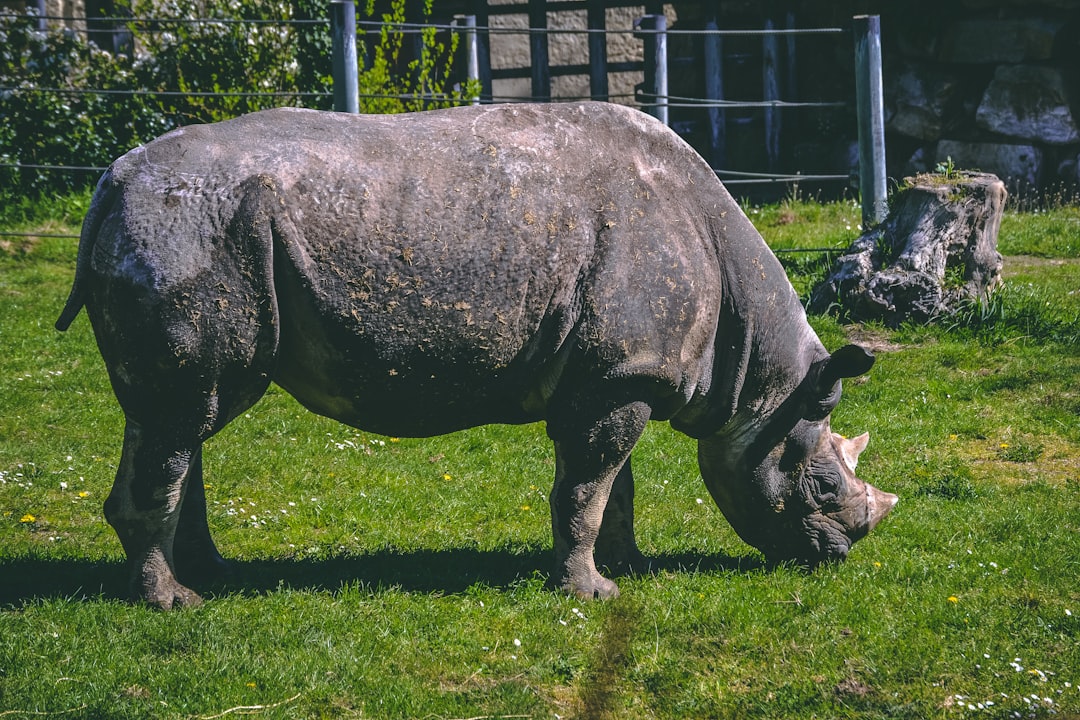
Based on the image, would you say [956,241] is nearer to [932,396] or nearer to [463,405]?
[932,396]

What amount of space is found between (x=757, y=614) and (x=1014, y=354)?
4800 millimetres

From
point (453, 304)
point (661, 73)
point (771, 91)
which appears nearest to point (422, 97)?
point (661, 73)

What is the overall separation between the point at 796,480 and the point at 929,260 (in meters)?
4.49

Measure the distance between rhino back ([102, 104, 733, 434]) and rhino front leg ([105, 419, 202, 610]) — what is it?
1.98 ft

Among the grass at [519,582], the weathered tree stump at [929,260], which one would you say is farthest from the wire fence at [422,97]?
the grass at [519,582]

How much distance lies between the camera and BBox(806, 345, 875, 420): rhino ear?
5.89 m

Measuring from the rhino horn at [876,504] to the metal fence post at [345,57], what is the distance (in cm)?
551

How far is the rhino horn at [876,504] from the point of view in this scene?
638cm

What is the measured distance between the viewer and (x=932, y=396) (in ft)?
30.1

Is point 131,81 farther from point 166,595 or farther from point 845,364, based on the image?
A: point 845,364

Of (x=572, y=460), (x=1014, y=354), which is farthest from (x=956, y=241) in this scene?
(x=572, y=460)

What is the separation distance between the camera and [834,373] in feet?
19.9

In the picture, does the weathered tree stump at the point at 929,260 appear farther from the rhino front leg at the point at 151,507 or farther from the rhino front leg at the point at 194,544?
the rhino front leg at the point at 151,507

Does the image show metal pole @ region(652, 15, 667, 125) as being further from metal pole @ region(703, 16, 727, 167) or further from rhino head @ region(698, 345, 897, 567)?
rhino head @ region(698, 345, 897, 567)
